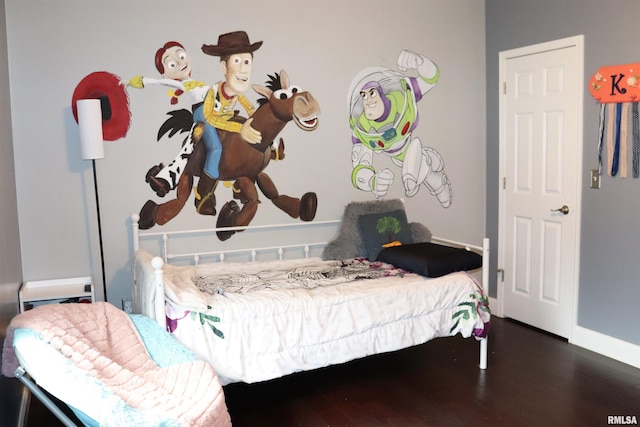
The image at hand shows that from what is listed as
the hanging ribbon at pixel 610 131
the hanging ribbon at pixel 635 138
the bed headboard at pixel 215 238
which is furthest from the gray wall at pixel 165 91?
the hanging ribbon at pixel 635 138

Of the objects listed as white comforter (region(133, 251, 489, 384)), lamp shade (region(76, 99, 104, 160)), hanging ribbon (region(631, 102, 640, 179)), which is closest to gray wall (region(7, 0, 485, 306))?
lamp shade (region(76, 99, 104, 160))

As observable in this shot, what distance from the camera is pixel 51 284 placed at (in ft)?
10.8

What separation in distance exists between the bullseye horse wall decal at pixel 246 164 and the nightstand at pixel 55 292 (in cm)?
48

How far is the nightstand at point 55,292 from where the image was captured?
3066mm

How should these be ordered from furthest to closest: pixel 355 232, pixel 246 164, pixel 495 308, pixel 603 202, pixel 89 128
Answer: pixel 495 308 → pixel 355 232 → pixel 246 164 → pixel 603 202 → pixel 89 128

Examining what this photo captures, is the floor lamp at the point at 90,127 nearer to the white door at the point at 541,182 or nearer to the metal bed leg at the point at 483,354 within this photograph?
the metal bed leg at the point at 483,354

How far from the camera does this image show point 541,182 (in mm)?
4035

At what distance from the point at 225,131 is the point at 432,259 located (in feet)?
4.91

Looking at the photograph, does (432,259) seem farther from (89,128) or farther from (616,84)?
(89,128)

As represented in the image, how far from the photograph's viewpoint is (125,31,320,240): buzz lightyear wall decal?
11.5ft

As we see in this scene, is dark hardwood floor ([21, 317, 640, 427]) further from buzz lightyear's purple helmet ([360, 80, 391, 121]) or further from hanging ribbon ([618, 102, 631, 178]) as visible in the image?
buzz lightyear's purple helmet ([360, 80, 391, 121])

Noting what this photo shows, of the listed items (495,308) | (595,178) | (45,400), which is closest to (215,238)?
(45,400)

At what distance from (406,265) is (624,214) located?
134 cm

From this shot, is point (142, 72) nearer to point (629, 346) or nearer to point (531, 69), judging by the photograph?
point (531, 69)
